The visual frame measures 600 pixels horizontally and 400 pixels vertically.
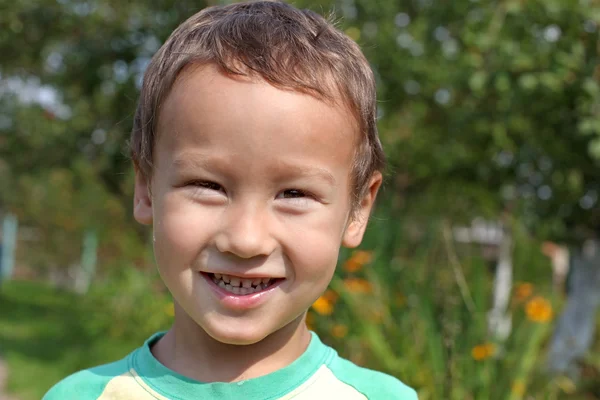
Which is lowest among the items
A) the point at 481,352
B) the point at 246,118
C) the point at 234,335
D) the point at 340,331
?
the point at 340,331

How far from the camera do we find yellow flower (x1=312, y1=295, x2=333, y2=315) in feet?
11.5

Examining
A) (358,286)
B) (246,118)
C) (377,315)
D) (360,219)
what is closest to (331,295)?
(358,286)

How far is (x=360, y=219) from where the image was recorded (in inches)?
62.3

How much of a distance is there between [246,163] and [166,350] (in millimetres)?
454

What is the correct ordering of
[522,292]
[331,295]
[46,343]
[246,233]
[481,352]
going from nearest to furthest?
[246,233] < [481,352] < [522,292] < [331,295] < [46,343]

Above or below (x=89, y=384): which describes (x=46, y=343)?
below

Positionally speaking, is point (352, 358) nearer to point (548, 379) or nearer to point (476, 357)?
point (476, 357)

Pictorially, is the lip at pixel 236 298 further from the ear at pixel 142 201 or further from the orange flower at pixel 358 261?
the orange flower at pixel 358 261

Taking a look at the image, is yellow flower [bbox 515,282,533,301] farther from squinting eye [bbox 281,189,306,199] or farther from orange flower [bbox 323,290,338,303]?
squinting eye [bbox 281,189,306,199]

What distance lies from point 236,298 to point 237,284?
0.03 metres

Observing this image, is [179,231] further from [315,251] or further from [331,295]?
[331,295]

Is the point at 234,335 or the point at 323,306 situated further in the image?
the point at 323,306

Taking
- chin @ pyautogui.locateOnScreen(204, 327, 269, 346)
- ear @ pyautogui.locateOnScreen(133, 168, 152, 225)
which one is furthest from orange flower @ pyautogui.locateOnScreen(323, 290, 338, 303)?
chin @ pyautogui.locateOnScreen(204, 327, 269, 346)

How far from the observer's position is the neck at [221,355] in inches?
56.2
